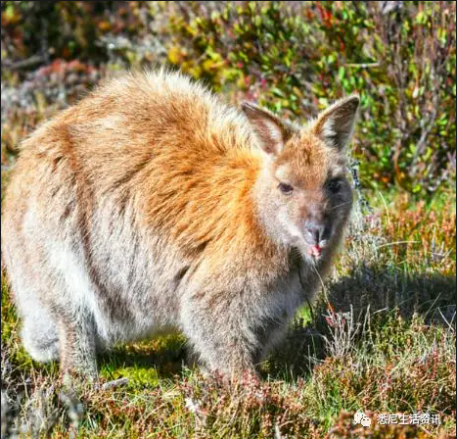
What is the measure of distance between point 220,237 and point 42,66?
7266 mm

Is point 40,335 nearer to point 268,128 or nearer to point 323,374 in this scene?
point 323,374

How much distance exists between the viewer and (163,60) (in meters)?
10.5

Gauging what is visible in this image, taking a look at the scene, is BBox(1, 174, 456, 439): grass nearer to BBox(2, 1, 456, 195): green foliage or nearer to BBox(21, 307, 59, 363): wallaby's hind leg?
BBox(21, 307, 59, 363): wallaby's hind leg

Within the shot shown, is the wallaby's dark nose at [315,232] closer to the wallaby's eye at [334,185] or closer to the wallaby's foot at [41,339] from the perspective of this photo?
the wallaby's eye at [334,185]

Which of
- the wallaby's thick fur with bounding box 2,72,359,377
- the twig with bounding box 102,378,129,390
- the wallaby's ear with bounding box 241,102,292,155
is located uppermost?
the wallaby's ear with bounding box 241,102,292,155

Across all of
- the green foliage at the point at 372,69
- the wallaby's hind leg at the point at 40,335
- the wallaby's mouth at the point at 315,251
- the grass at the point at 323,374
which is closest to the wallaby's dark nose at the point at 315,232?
the wallaby's mouth at the point at 315,251

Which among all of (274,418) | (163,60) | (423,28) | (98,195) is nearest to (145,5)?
(163,60)

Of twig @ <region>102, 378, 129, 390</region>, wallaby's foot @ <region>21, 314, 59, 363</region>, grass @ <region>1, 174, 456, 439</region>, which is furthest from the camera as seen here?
wallaby's foot @ <region>21, 314, 59, 363</region>

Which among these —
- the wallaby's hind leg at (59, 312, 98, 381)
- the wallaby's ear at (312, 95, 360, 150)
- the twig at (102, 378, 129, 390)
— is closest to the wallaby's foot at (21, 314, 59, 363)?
the wallaby's hind leg at (59, 312, 98, 381)

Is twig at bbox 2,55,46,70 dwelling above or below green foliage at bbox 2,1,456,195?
below

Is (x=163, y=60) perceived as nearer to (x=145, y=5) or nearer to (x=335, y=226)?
(x=145, y=5)

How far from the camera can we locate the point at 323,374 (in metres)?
4.95

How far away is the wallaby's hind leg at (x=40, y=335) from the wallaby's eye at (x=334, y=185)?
6.59ft

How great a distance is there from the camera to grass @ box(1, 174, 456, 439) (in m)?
4.45
